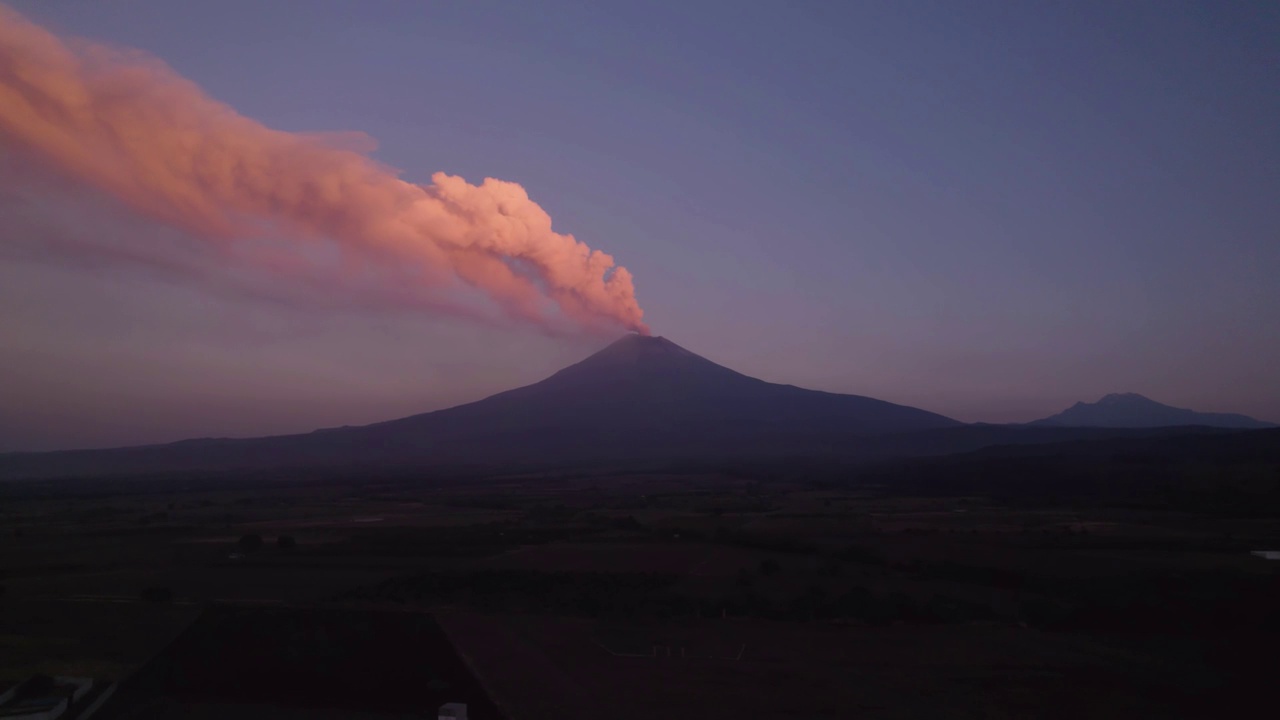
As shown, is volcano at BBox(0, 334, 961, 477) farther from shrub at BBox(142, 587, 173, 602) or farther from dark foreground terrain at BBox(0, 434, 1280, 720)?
shrub at BBox(142, 587, 173, 602)

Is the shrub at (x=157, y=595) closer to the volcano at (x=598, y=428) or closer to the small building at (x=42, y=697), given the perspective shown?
the small building at (x=42, y=697)

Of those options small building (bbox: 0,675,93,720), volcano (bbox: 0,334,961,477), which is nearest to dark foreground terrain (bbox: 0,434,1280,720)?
small building (bbox: 0,675,93,720)

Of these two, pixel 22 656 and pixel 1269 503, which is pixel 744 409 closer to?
pixel 1269 503

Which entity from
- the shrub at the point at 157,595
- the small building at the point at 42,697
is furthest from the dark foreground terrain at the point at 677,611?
the small building at the point at 42,697

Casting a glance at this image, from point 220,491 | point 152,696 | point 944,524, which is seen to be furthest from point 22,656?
point 220,491

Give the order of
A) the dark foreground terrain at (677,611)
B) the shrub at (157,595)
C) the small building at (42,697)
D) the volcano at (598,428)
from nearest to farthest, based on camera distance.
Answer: the small building at (42,697), the dark foreground terrain at (677,611), the shrub at (157,595), the volcano at (598,428)

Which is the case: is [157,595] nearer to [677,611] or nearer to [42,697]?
[42,697]
